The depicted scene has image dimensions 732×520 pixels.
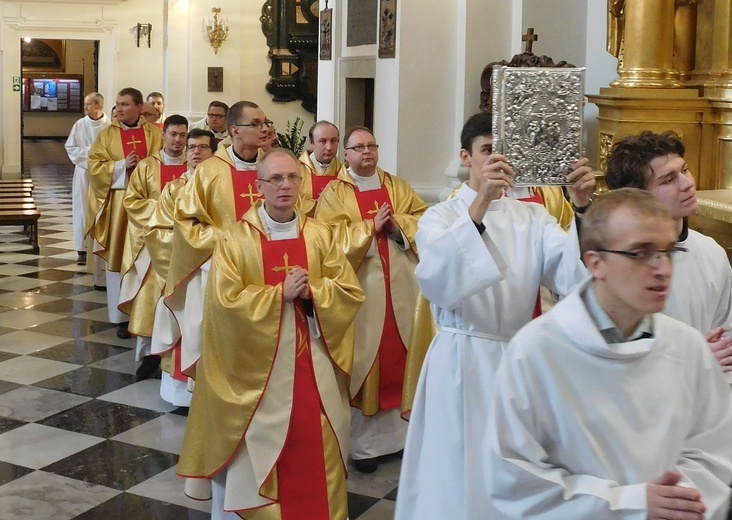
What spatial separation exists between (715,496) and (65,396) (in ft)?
15.9

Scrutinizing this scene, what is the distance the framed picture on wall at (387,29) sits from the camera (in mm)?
6738

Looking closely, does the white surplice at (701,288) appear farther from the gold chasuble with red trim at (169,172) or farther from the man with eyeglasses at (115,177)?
the man with eyeglasses at (115,177)

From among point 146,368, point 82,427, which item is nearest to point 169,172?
point 146,368

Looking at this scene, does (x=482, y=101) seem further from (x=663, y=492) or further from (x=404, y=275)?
(x=663, y=492)

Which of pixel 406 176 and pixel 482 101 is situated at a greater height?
pixel 482 101

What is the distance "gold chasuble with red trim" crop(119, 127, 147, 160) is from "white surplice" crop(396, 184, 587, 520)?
18.0 ft

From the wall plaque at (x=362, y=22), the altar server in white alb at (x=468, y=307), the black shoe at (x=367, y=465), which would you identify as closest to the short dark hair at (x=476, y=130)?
the altar server in white alb at (x=468, y=307)

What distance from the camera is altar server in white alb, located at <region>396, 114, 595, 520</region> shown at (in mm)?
2893

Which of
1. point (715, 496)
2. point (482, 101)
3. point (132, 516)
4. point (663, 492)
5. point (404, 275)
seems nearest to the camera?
point (663, 492)

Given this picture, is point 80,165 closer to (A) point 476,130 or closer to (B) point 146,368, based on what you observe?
(B) point 146,368

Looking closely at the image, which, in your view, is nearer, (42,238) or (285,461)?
(285,461)

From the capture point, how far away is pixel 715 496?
6.39 ft

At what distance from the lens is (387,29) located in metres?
6.84

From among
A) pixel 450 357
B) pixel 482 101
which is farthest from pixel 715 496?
pixel 482 101
